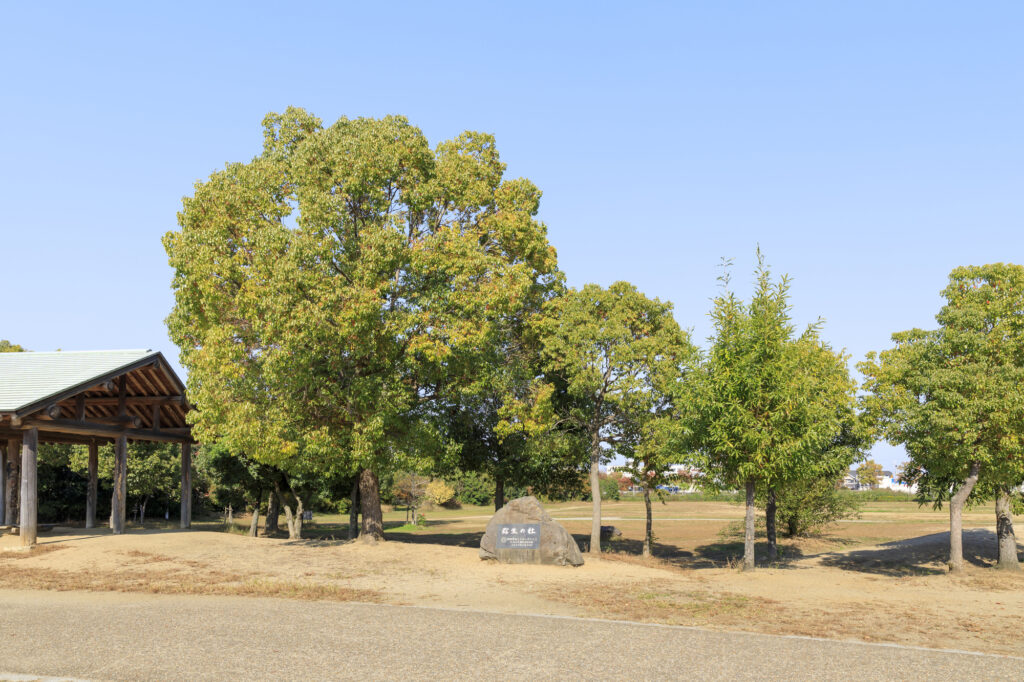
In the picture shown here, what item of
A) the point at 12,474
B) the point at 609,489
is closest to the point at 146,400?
the point at 12,474

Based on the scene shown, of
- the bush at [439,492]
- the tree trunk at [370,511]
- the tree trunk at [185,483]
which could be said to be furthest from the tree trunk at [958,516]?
the bush at [439,492]

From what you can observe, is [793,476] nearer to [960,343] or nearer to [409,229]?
[960,343]

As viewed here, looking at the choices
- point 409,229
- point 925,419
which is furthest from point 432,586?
point 925,419

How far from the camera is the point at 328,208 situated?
22.4 meters

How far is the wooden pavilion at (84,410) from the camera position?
2148 cm

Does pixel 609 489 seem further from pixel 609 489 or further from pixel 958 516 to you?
pixel 958 516

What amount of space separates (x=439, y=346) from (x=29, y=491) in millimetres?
12428

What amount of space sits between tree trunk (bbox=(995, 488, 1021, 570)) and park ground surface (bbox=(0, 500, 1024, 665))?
1308 millimetres

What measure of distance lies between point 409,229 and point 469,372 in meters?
5.48

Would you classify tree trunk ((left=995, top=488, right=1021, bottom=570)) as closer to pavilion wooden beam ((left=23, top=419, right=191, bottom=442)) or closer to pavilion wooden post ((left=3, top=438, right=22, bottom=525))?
pavilion wooden beam ((left=23, top=419, right=191, bottom=442))

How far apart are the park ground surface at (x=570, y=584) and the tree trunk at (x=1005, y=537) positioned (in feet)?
4.29

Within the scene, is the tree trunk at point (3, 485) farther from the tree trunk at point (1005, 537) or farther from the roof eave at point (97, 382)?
the tree trunk at point (1005, 537)

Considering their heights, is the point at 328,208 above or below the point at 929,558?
above

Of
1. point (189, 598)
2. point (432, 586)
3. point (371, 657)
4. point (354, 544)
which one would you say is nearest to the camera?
point (371, 657)
